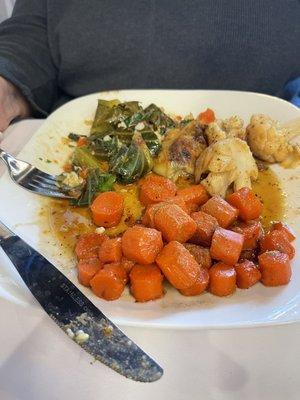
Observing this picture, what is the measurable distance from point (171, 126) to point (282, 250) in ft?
2.61

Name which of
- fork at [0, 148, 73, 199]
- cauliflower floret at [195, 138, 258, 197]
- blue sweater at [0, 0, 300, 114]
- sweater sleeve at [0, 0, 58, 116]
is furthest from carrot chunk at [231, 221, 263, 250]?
sweater sleeve at [0, 0, 58, 116]

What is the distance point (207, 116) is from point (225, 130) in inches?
7.6

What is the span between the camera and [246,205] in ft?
4.57

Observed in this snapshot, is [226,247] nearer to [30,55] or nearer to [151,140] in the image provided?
[151,140]

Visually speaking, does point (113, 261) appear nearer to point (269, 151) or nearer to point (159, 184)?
point (159, 184)

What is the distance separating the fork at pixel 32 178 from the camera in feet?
5.00

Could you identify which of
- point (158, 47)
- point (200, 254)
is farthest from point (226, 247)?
point (158, 47)

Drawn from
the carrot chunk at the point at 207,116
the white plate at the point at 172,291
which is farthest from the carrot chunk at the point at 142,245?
the carrot chunk at the point at 207,116

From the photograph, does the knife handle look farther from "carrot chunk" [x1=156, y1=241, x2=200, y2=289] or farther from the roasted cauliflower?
the roasted cauliflower

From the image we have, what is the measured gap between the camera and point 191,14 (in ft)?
6.79

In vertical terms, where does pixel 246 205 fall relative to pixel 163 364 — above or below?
above

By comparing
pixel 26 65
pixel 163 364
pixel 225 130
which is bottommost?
pixel 163 364

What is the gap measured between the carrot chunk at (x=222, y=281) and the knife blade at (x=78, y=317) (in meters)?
0.26

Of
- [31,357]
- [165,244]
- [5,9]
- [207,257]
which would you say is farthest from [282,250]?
[5,9]
